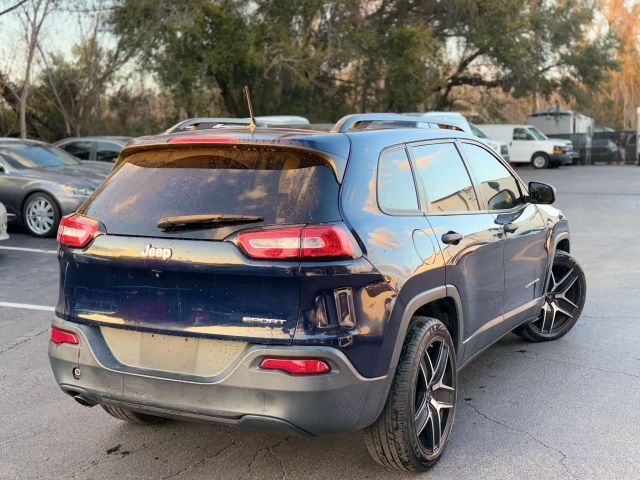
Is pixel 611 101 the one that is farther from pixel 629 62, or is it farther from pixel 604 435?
pixel 604 435

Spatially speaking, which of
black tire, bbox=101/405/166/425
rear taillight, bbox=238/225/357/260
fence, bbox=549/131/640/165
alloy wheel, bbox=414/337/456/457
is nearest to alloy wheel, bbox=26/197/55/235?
black tire, bbox=101/405/166/425

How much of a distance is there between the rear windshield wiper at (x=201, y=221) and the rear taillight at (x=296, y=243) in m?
0.09

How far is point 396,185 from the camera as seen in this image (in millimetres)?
3625

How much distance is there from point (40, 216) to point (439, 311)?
8.68 m

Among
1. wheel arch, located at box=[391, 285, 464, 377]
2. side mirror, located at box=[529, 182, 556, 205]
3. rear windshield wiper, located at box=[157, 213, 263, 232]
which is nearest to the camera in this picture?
rear windshield wiper, located at box=[157, 213, 263, 232]

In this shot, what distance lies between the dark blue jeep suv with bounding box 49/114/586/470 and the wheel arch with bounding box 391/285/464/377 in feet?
0.04

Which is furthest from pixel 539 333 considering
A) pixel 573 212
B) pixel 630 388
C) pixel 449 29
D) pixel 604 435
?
pixel 449 29

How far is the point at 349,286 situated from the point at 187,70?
66.1 feet

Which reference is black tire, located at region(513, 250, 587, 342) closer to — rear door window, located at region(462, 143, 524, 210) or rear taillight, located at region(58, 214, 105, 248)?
rear door window, located at region(462, 143, 524, 210)

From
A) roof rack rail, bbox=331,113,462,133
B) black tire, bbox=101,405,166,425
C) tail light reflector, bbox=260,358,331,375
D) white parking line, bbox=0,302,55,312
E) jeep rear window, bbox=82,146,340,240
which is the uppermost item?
roof rack rail, bbox=331,113,462,133

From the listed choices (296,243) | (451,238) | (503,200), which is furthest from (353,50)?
(296,243)

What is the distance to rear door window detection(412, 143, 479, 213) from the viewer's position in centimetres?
393

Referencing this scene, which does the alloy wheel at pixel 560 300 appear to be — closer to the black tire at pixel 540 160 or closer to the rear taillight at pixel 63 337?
the rear taillight at pixel 63 337

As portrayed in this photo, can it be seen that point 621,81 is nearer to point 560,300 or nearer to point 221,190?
point 560,300
